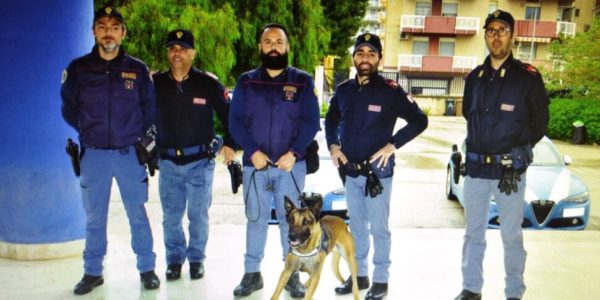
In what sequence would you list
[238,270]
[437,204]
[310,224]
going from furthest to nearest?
[437,204] < [238,270] < [310,224]

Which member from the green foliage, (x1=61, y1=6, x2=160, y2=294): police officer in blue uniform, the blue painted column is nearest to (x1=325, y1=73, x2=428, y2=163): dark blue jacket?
(x1=61, y1=6, x2=160, y2=294): police officer in blue uniform

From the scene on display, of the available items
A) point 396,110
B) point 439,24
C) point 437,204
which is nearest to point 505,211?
point 396,110

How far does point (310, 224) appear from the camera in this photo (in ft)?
10.7

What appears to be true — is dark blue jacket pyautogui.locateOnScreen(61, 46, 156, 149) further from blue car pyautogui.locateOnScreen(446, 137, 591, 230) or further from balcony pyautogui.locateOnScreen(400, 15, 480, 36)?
balcony pyautogui.locateOnScreen(400, 15, 480, 36)

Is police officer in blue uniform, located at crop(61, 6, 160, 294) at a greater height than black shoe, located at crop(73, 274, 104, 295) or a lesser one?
greater

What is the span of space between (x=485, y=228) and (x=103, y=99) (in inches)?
107

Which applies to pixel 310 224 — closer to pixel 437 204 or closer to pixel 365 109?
pixel 365 109

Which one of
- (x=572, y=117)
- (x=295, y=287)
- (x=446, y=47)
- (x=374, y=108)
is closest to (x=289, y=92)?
(x=374, y=108)

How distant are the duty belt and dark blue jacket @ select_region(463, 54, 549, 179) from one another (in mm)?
20

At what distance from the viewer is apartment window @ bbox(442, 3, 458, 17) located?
3522cm

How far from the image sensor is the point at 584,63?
1812 centimetres

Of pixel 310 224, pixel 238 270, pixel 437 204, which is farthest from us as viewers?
pixel 437 204

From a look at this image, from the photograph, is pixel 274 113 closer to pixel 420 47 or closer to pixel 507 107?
pixel 507 107

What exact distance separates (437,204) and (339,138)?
506 cm
